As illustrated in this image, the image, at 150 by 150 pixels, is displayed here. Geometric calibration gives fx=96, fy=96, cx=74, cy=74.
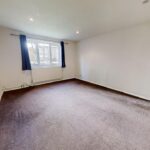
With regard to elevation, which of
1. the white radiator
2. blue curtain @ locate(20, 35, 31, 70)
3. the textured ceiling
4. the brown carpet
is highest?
the textured ceiling

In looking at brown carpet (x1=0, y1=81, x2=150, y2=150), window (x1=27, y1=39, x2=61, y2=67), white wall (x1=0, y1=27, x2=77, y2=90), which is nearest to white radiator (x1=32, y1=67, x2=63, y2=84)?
white wall (x1=0, y1=27, x2=77, y2=90)

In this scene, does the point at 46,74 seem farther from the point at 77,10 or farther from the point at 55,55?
the point at 77,10

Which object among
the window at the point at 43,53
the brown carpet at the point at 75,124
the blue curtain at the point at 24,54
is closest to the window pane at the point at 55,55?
the window at the point at 43,53

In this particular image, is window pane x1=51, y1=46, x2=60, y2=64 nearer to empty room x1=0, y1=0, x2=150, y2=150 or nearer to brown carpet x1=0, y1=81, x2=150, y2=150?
empty room x1=0, y1=0, x2=150, y2=150

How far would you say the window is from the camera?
13.4 ft

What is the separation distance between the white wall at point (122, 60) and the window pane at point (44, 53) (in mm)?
1932

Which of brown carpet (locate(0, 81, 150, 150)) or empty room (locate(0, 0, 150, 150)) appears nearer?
brown carpet (locate(0, 81, 150, 150))

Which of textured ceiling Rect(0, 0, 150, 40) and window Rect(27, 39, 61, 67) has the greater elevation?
textured ceiling Rect(0, 0, 150, 40)

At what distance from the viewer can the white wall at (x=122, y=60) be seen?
2785 mm

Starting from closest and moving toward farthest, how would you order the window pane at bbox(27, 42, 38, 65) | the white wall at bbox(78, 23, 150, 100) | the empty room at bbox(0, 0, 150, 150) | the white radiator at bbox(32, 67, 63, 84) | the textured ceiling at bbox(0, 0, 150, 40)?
1. the empty room at bbox(0, 0, 150, 150)
2. the textured ceiling at bbox(0, 0, 150, 40)
3. the white wall at bbox(78, 23, 150, 100)
4. the window pane at bbox(27, 42, 38, 65)
5. the white radiator at bbox(32, 67, 63, 84)

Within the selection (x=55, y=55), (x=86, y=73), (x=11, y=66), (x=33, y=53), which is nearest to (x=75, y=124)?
(x=11, y=66)

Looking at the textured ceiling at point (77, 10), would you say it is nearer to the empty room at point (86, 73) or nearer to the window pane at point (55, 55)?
the empty room at point (86, 73)

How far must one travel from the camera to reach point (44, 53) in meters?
4.48

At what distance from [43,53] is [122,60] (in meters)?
3.35
